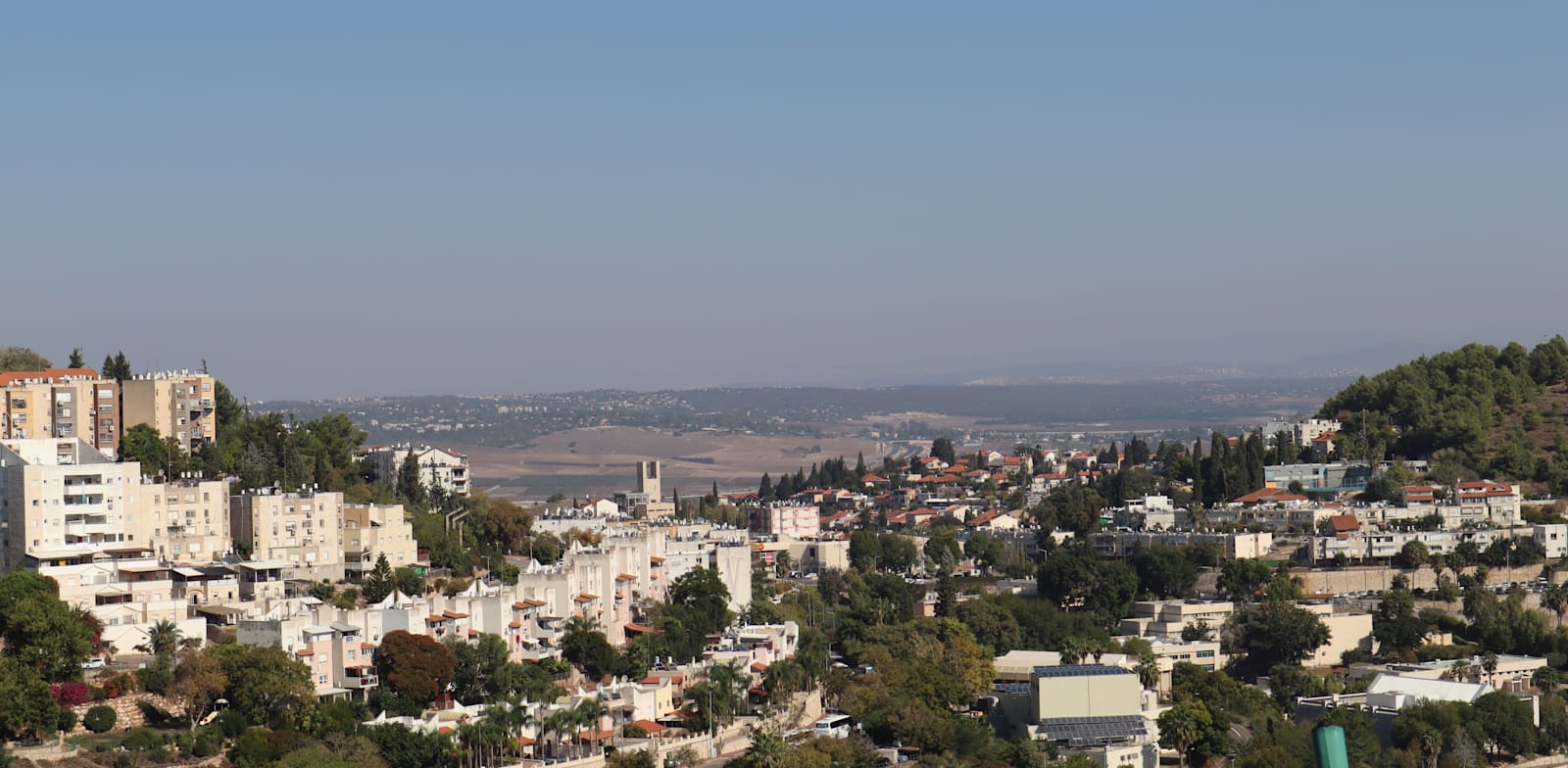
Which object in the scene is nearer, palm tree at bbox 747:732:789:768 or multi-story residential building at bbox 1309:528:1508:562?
palm tree at bbox 747:732:789:768

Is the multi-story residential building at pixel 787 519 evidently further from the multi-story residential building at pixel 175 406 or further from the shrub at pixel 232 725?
the shrub at pixel 232 725

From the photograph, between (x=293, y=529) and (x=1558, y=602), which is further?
(x=1558, y=602)

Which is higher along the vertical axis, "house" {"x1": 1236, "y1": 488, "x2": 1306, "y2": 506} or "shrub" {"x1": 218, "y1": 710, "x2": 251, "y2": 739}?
"house" {"x1": 1236, "y1": 488, "x2": 1306, "y2": 506}

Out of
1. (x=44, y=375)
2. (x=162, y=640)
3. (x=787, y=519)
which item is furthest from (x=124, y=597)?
(x=787, y=519)

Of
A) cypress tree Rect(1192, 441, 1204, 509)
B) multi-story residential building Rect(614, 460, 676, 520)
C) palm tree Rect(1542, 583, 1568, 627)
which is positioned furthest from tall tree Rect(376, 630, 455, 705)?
cypress tree Rect(1192, 441, 1204, 509)

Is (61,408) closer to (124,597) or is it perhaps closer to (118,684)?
(124,597)

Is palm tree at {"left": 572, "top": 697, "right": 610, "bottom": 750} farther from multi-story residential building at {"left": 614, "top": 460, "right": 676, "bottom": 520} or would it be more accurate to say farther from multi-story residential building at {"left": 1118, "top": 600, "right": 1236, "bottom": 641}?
multi-story residential building at {"left": 614, "top": 460, "right": 676, "bottom": 520}

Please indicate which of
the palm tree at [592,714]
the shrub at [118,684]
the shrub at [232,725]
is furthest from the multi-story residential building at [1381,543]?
the shrub at [118,684]
